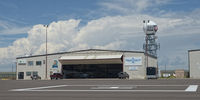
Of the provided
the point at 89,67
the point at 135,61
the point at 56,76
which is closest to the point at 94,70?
the point at 89,67

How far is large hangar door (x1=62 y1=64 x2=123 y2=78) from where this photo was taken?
3135 inches

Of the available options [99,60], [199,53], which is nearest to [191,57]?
[199,53]

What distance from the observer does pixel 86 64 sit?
77.1 meters

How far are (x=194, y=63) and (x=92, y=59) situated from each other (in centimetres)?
2507

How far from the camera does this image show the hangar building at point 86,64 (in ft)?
221

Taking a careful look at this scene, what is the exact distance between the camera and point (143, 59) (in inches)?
2640

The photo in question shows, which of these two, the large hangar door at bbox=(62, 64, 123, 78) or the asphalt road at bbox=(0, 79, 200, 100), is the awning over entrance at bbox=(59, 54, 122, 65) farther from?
the asphalt road at bbox=(0, 79, 200, 100)

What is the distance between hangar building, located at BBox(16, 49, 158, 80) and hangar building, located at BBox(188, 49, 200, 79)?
10088 mm

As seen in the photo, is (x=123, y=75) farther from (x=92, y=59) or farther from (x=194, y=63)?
(x=194, y=63)

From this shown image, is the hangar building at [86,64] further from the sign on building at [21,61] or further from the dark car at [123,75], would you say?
the dark car at [123,75]

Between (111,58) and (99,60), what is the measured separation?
11.4 feet

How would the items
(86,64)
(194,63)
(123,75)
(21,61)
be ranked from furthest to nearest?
(21,61) → (86,64) → (194,63) → (123,75)

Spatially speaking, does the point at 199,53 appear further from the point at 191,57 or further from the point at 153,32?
the point at 153,32

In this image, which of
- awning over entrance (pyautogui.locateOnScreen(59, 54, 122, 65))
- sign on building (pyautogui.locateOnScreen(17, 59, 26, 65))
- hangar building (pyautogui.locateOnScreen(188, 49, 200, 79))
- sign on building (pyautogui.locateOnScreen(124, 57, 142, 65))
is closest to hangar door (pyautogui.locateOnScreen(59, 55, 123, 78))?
awning over entrance (pyautogui.locateOnScreen(59, 54, 122, 65))
